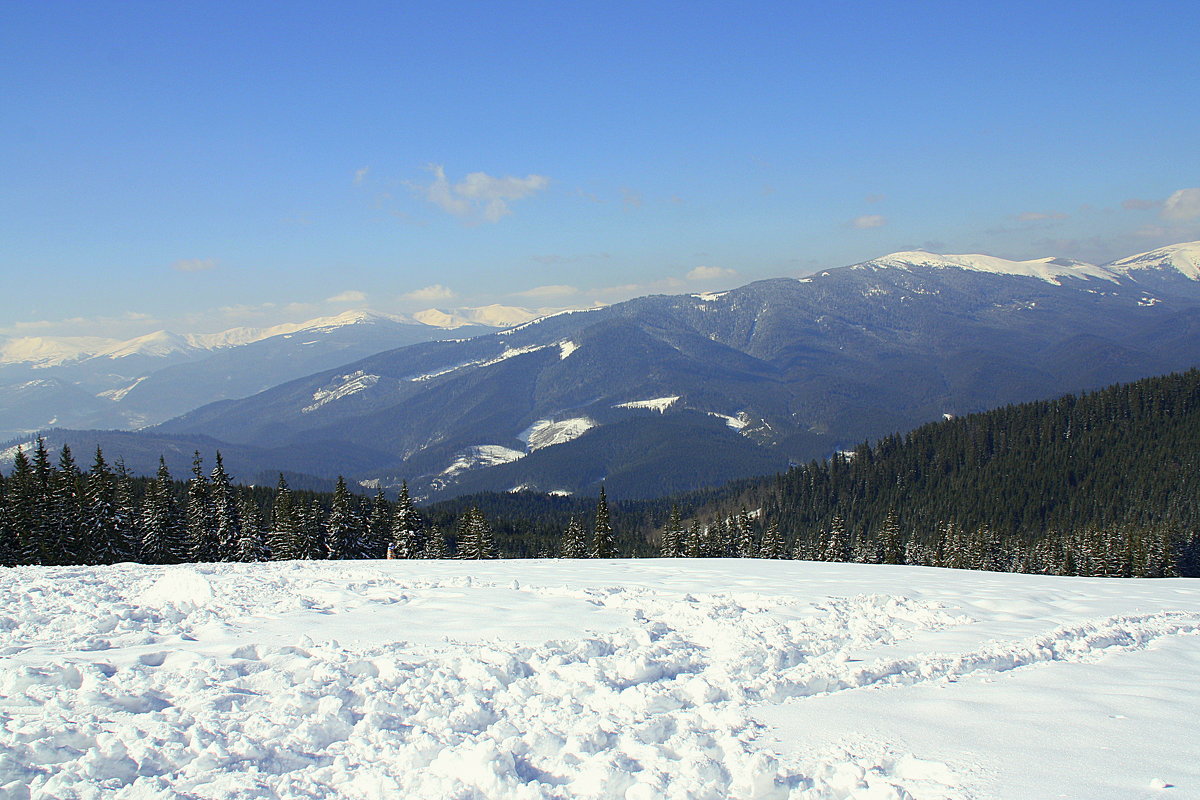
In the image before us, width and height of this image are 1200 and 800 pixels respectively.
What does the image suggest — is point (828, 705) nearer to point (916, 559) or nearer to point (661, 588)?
point (661, 588)

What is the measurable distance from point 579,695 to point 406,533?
44268mm

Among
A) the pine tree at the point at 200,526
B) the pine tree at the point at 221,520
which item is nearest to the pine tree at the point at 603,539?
the pine tree at the point at 221,520

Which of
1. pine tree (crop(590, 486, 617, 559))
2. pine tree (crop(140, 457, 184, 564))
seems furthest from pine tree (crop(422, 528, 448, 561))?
pine tree (crop(140, 457, 184, 564))

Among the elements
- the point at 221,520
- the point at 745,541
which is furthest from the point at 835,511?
the point at 221,520

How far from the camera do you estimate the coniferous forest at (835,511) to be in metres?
42.7

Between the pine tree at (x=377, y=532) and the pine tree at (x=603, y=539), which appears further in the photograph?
the pine tree at (x=603, y=539)

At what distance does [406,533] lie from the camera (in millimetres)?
51500

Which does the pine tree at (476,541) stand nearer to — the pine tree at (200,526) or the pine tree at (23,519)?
the pine tree at (200,526)

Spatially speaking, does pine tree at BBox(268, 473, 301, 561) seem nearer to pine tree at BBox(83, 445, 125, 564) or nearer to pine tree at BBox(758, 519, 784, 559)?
pine tree at BBox(83, 445, 125, 564)

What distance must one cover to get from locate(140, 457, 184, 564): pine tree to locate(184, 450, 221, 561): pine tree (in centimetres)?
113

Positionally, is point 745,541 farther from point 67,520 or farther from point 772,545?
point 67,520

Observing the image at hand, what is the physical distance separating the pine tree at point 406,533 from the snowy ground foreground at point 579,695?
112 feet

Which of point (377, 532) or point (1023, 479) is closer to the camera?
point (377, 532)

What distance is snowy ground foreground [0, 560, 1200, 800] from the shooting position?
25.2 feet
